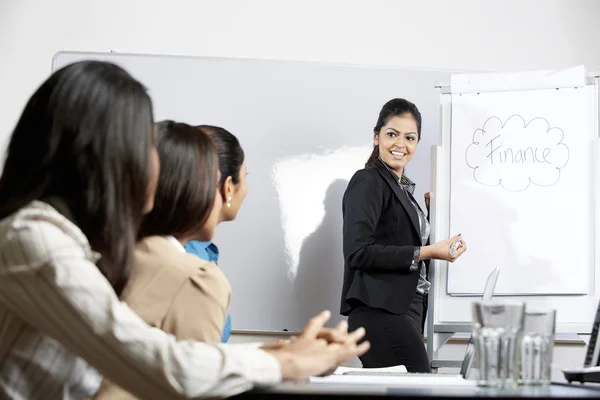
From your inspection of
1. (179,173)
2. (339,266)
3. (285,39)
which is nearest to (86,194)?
(179,173)

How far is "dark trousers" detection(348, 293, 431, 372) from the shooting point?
2516 millimetres

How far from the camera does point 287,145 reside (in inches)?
131

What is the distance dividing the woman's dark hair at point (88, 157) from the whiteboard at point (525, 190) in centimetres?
203

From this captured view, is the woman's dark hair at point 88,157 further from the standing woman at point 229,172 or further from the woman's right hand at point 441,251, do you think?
the woman's right hand at point 441,251

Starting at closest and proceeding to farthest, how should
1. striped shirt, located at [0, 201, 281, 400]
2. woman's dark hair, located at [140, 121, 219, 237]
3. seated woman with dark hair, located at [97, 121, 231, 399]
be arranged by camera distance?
striped shirt, located at [0, 201, 281, 400], seated woman with dark hair, located at [97, 121, 231, 399], woman's dark hair, located at [140, 121, 219, 237]

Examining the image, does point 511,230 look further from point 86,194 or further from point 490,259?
point 86,194

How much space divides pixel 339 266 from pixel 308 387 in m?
2.31

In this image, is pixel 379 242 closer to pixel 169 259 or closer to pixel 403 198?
pixel 403 198

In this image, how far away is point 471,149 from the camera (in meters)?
2.93

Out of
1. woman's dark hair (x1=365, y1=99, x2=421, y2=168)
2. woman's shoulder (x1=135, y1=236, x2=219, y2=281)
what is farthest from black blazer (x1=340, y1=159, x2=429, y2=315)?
woman's shoulder (x1=135, y1=236, x2=219, y2=281)

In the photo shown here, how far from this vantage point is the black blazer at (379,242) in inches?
104

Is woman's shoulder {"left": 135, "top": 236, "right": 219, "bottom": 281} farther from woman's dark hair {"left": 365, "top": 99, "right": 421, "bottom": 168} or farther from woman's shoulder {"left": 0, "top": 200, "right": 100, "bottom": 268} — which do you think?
woman's dark hair {"left": 365, "top": 99, "right": 421, "bottom": 168}

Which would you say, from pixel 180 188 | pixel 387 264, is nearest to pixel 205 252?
pixel 387 264

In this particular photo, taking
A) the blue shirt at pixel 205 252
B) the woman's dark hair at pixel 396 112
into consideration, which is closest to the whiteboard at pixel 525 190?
the woman's dark hair at pixel 396 112
